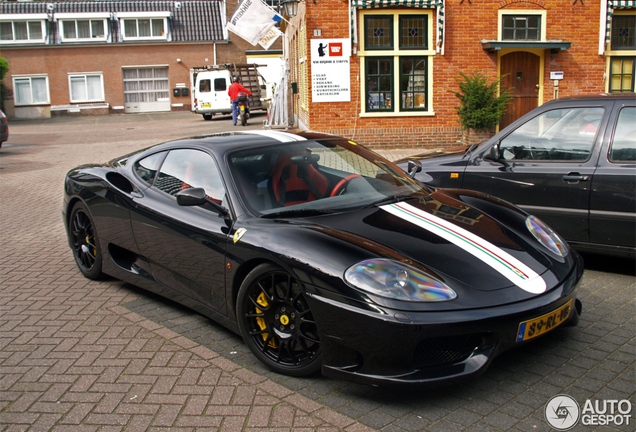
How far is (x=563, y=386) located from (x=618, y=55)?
47.0 feet

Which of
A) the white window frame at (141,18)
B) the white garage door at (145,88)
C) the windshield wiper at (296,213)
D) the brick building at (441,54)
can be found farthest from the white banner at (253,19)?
the white garage door at (145,88)

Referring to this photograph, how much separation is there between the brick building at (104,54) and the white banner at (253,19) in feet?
74.9

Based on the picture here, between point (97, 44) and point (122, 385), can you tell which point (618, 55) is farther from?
point (97, 44)

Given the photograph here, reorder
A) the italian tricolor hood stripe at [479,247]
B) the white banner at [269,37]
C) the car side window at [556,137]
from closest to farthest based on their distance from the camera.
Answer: the italian tricolor hood stripe at [479,247] < the car side window at [556,137] < the white banner at [269,37]

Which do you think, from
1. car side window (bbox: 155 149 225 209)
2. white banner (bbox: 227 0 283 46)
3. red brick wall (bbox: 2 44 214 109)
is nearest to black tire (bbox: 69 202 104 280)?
car side window (bbox: 155 149 225 209)

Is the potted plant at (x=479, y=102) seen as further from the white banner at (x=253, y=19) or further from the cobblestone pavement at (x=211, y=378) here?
the cobblestone pavement at (x=211, y=378)

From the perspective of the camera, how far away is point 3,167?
571 inches

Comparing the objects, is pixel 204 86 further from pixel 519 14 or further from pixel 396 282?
pixel 396 282

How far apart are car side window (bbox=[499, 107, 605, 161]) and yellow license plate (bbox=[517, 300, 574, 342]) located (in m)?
2.34

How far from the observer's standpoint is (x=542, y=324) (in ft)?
10.1

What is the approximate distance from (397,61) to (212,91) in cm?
1748

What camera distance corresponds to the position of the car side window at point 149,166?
183 inches

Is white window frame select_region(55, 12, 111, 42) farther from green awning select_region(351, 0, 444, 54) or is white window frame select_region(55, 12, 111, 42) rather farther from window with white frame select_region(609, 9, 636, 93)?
window with white frame select_region(609, 9, 636, 93)

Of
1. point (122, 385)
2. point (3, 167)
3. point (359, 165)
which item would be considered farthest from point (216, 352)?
point (3, 167)
